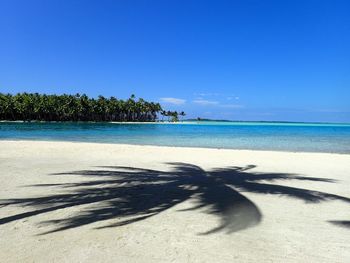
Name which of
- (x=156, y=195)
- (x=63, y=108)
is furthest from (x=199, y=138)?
(x=63, y=108)

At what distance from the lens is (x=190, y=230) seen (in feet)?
19.2

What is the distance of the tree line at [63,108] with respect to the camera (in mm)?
103250

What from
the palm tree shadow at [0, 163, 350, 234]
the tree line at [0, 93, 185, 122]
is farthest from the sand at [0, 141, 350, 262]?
the tree line at [0, 93, 185, 122]

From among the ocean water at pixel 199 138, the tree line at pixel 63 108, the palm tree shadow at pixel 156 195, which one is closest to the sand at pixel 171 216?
the palm tree shadow at pixel 156 195

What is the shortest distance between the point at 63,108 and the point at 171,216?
110 meters

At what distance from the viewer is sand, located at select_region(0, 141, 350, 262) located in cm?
489

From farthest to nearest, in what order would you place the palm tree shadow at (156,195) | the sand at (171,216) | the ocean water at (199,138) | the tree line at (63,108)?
the tree line at (63,108) < the ocean water at (199,138) < the palm tree shadow at (156,195) < the sand at (171,216)

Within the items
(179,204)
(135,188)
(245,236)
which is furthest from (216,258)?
(135,188)

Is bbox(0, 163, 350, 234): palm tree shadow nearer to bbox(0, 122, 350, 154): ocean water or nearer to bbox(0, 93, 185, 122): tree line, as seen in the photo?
bbox(0, 122, 350, 154): ocean water

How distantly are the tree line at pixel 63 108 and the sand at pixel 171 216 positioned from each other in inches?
3941

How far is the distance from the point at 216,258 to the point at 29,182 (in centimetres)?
675

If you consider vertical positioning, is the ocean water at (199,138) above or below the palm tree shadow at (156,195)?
below

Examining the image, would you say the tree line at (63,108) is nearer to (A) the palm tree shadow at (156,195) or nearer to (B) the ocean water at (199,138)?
(B) the ocean water at (199,138)

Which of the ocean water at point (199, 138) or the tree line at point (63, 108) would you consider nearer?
the ocean water at point (199, 138)
